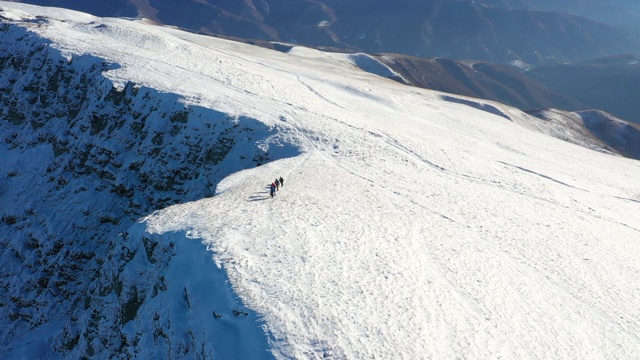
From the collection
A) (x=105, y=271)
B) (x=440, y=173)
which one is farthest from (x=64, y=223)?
(x=440, y=173)

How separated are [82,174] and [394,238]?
28.7 metres

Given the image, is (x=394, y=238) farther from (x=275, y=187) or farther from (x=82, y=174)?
(x=82, y=174)

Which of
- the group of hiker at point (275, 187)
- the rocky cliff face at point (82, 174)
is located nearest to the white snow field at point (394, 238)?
the group of hiker at point (275, 187)

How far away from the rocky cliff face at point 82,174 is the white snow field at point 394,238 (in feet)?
8.06

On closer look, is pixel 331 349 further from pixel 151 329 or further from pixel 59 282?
pixel 59 282

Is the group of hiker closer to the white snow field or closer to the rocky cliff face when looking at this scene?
the white snow field

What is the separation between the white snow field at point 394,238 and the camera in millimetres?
16353

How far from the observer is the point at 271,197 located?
82.8 feet

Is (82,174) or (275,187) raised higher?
(275,187)

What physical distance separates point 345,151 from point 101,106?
22.4 metres

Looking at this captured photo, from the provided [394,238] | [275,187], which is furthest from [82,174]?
[394,238]

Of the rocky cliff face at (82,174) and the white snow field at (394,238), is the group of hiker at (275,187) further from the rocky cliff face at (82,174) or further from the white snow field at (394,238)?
the rocky cliff face at (82,174)

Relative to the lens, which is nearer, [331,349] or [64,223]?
[331,349]

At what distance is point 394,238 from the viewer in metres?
22.7
